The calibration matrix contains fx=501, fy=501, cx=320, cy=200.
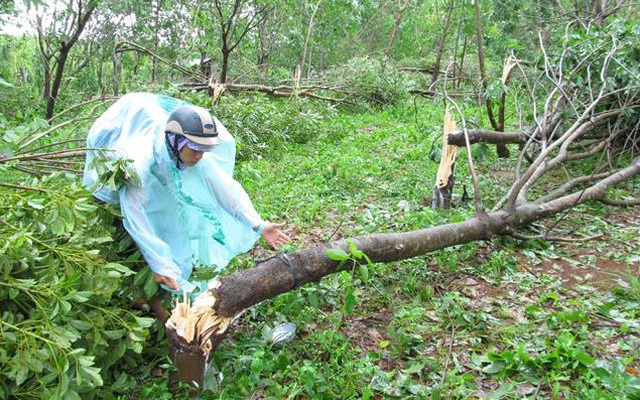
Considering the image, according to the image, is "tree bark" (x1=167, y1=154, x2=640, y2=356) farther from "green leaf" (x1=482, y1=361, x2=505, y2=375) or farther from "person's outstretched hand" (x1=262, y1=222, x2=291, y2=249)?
"green leaf" (x1=482, y1=361, x2=505, y2=375)

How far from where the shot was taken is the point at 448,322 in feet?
9.48

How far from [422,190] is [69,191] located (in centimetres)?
349

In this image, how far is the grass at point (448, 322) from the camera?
91.4 inches

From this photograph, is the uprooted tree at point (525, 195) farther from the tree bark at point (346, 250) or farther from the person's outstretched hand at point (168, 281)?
the person's outstretched hand at point (168, 281)

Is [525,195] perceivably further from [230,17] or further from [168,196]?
[230,17]

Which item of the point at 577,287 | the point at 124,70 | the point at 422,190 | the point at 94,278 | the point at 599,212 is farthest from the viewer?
the point at 124,70

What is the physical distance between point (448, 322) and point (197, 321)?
146cm

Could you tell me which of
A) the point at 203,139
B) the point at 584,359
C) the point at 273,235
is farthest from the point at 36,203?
the point at 584,359

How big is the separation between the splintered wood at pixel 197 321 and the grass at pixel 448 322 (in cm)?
26

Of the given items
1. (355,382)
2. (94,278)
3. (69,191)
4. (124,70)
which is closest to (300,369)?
(355,382)

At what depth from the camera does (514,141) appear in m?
5.23

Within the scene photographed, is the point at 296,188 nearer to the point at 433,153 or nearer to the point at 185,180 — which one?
the point at 433,153

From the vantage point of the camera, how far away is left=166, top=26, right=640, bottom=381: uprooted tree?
2266mm

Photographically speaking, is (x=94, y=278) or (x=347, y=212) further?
(x=347, y=212)
